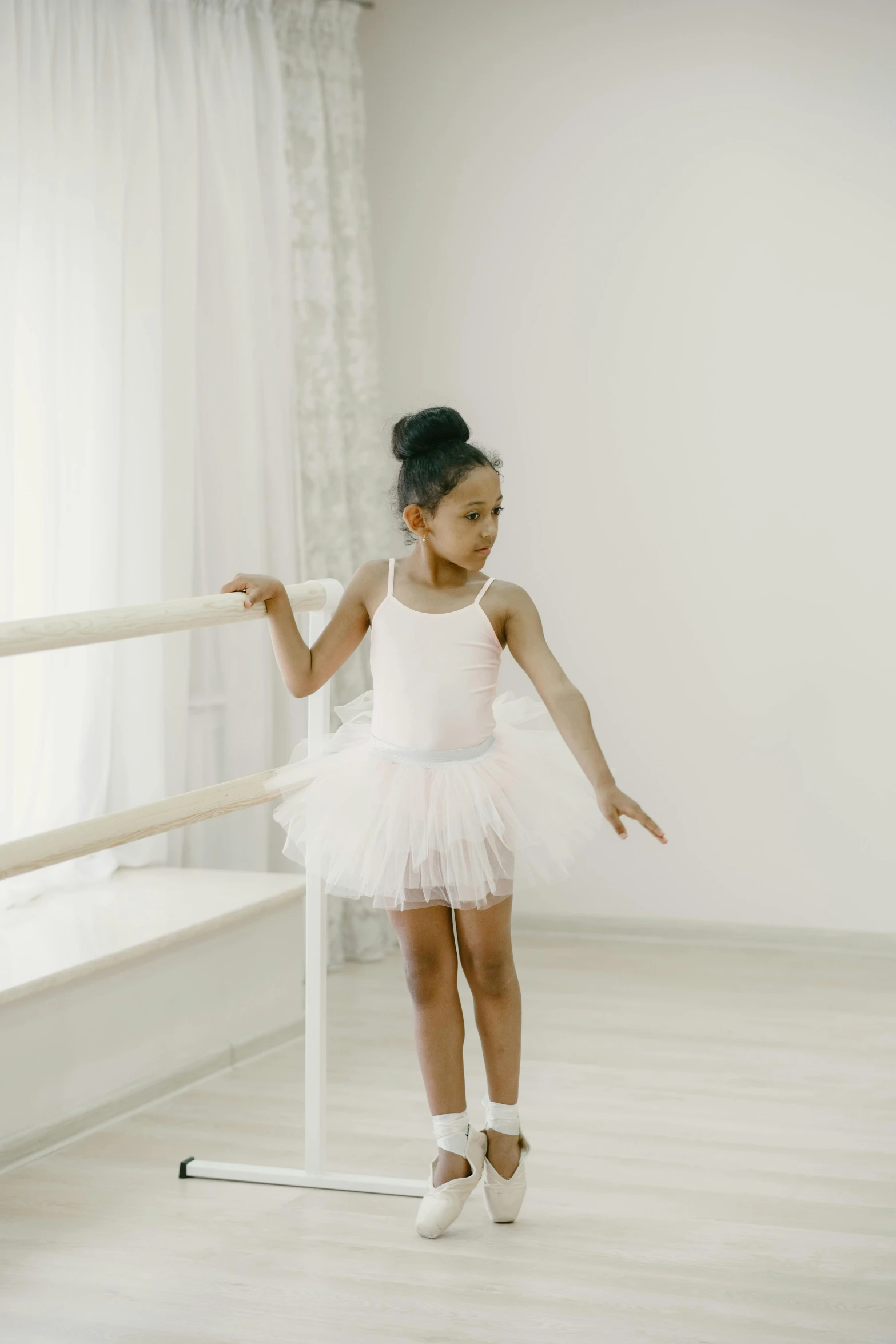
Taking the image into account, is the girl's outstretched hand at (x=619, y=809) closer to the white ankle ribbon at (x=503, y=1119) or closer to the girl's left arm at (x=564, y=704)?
the girl's left arm at (x=564, y=704)

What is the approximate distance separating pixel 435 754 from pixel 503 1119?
1.67 feet

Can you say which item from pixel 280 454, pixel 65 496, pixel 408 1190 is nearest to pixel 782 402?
pixel 280 454

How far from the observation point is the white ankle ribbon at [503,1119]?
200cm

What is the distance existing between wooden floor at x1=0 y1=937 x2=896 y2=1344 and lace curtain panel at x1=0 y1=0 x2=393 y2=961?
28.1 inches

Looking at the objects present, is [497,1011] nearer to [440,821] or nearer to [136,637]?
[440,821]

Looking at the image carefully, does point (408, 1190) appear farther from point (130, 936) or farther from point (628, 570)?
point (628, 570)

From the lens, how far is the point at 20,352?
286 centimetres

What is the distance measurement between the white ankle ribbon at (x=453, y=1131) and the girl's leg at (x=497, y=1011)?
0.14 ft

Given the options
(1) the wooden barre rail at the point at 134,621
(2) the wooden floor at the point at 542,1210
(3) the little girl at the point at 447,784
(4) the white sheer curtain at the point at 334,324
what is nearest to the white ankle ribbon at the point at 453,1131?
(3) the little girl at the point at 447,784

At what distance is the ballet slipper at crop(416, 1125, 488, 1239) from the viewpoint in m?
1.96

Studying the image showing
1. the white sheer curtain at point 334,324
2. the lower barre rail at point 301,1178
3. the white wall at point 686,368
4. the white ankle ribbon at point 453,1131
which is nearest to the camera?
the white ankle ribbon at point 453,1131

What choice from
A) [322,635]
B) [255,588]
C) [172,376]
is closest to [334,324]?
[172,376]

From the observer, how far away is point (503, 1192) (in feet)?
6.57

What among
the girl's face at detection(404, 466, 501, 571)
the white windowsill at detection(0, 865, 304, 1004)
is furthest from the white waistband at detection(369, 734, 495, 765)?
the white windowsill at detection(0, 865, 304, 1004)
